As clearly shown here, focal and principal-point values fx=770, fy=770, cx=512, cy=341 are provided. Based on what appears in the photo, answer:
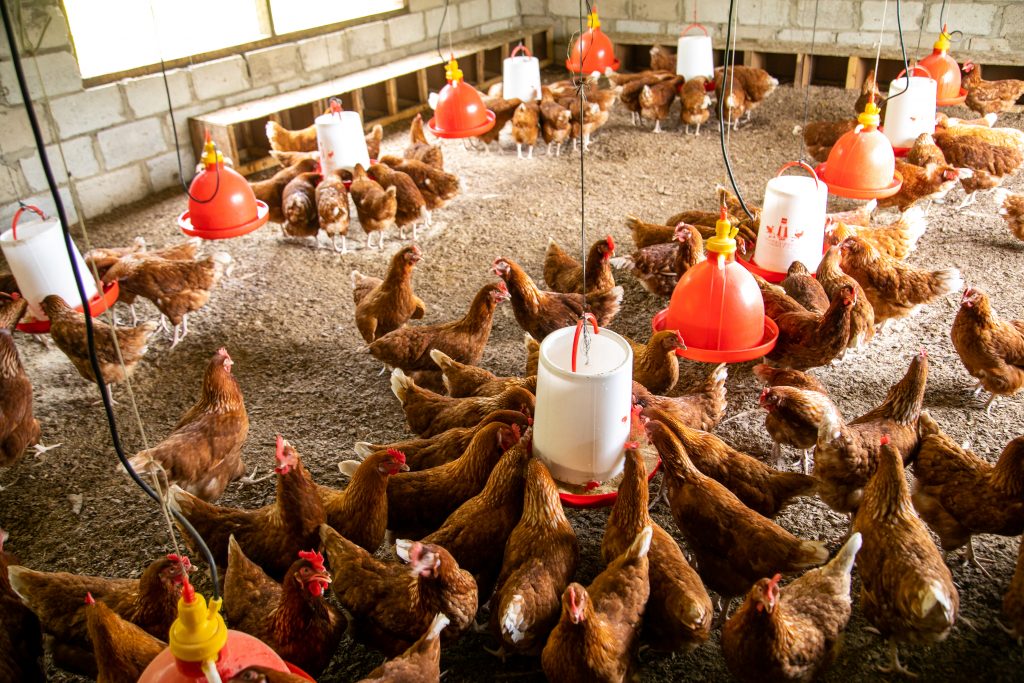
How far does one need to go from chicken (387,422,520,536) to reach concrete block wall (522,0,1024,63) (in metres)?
7.49

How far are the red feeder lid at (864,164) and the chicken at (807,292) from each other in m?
0.59

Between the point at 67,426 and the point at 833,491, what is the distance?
146 inches

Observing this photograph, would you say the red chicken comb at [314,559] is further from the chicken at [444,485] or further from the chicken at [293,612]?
the chicken at [444,485]

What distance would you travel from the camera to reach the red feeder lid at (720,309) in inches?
96.7

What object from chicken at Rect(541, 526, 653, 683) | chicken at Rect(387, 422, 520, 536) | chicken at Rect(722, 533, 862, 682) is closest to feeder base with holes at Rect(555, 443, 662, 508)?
chicken at Rect(541, 526, 653, 683)

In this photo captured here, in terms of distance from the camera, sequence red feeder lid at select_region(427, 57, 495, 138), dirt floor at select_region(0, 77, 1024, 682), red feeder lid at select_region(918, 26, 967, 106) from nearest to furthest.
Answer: dirt floor at select_region(0, 77, 1024, 682) < red feeder lid at select_region(427, 57, 495, 138) < red feeder lid at select_region(918, 26, 967, 106)

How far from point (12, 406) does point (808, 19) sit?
29.5ft

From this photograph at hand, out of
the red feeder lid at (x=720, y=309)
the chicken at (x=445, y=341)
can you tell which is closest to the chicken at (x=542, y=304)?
the chicken at (x=445, y=341)

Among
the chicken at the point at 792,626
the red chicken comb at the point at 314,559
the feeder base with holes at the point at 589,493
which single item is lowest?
the chicken at the point at 792,626

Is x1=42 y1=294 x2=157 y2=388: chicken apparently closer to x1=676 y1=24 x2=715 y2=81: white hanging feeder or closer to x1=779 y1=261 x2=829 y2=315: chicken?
x1=779 y1=261 x2=829 y2=315: chicken

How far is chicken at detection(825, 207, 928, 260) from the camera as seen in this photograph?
4.49 meters

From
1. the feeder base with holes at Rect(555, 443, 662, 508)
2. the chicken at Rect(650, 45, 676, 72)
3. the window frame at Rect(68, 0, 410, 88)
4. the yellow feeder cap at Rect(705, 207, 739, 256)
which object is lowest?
the feeder base with holes at Rect(555, 443, 662, 508)

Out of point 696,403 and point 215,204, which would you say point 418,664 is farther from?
point 215,204

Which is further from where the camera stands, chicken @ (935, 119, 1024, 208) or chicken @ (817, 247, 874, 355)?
chicken @ (935, 119, 1024, 208)
